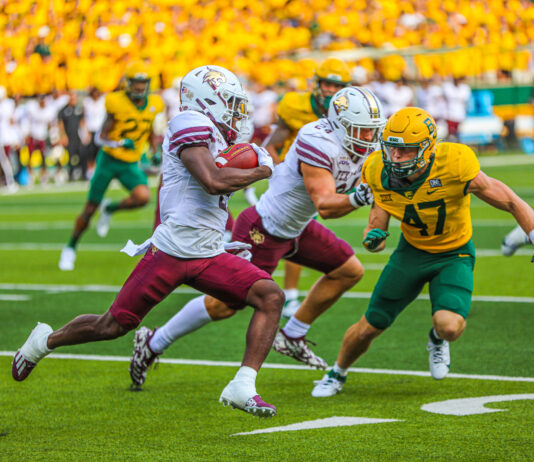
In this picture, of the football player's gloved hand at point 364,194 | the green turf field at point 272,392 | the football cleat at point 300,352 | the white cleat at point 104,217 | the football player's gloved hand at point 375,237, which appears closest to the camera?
the green turf field at point 272,392

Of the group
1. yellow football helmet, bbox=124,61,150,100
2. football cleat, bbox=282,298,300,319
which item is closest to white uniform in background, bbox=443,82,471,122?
yellow football helmet, bbox=124,61,150,100

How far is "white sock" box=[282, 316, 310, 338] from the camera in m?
5.49

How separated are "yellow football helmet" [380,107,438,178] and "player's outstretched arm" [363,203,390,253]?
0.91 feet

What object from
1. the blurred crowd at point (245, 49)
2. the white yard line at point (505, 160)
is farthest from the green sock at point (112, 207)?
the white yard line at point (505, 160)

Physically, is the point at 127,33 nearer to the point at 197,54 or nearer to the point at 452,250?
the point at 197,54

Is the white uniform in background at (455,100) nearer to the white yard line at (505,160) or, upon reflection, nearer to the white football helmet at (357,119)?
the white yard line at (505,160)

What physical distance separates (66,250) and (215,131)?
5871 mm

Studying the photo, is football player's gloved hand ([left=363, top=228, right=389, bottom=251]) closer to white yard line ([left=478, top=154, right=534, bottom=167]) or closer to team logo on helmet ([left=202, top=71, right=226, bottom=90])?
team logo on helmet ([left=202, top=71, right=226, bottom=90])

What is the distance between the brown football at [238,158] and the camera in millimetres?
4148

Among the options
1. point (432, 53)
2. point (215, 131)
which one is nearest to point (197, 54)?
point (432, 53)

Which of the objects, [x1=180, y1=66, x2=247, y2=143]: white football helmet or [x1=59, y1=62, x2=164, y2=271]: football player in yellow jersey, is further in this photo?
[x1=59, y1=62, x2=164, y2=271]: football player in yellow jersey

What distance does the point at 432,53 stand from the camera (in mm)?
26531

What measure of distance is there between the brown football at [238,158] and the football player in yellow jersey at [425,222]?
2.16 feet

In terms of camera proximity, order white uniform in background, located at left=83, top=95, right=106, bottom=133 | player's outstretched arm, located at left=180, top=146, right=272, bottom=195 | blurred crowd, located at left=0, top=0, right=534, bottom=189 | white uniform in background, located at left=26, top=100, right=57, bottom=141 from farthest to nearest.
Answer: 1. blurred crowd, located at left=0, top=0, right=534, bottom=189
2. white uniform in background, located at left=26, top=100, right=57, bottom=141
3. white uniform in background, located at left=83, top=95, right=106, bottom=133
4. player's outstretched arm, located at left=180, top=146, right=272, bottom=195
